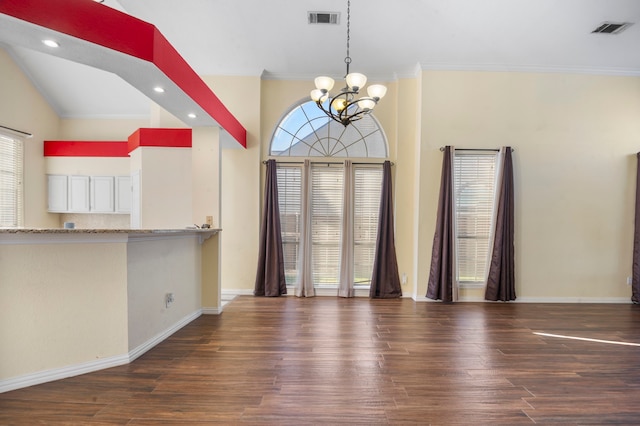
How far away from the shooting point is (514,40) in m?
4.20

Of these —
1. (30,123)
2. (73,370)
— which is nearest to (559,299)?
(73,370)

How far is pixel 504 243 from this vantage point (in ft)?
14.8

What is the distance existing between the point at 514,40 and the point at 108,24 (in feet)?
16.5

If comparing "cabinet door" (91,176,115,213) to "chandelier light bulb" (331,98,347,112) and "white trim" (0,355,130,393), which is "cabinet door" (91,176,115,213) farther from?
"chandelier light bulb" (331,98,347,112)

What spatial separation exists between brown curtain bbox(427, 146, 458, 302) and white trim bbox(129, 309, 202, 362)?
356cm

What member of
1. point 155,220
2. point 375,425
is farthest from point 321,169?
point 375,425

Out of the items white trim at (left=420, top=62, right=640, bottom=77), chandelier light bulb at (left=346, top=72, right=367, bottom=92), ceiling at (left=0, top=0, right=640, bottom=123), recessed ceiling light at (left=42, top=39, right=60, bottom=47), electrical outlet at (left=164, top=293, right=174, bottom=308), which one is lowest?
electrical outlet at (left=164, top=293, right=174, bottom=308)

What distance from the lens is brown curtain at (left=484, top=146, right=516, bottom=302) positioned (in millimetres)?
4523

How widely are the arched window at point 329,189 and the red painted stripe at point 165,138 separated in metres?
1.39

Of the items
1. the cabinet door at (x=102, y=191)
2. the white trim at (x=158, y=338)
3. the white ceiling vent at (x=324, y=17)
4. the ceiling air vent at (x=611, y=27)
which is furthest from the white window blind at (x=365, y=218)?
the cabinet door at (x=102, y=191)

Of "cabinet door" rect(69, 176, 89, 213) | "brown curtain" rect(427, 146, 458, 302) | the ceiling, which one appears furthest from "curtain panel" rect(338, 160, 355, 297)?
"cabinet door" rect(69, 176, 89, 213)

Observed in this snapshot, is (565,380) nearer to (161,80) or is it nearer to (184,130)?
(161,80)

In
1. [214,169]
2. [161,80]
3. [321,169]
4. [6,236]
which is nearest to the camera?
[6,236]

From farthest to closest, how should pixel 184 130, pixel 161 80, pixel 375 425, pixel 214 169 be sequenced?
1. pixel 184 130
2. pixel 214 169
3. pixel 161 80
4. pixel 375 425
